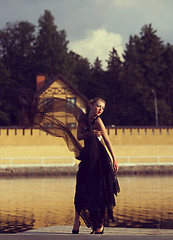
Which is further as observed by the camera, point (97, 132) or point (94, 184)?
point (97, 132)

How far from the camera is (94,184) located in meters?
6.93

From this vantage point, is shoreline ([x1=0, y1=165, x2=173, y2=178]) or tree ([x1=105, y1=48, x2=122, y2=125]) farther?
tree ([x1=105, y1=48, x2=122, y2=125])

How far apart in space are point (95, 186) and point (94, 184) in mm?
27

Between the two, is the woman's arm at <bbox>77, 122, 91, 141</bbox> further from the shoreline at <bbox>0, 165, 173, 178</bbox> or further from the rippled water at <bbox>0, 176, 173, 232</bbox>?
the shoreline at <bbox>0, 165, 173, 178</bbox>

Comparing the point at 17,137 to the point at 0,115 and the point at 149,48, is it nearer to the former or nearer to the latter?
the point at 0,115

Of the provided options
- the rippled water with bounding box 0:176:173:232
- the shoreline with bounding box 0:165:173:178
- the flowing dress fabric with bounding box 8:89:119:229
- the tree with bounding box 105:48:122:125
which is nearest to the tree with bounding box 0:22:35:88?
the tree with bounding box 105:48:122:125

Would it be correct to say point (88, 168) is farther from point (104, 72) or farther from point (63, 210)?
point (104, 72)

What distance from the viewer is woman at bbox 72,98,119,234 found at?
6914 millimetres

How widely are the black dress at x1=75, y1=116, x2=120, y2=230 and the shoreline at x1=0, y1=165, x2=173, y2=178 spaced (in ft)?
86.5

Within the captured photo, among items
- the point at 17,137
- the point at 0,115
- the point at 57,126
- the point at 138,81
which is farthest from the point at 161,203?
the point at 138,81

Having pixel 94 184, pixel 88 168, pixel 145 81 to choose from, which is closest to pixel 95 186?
pixel 94 184

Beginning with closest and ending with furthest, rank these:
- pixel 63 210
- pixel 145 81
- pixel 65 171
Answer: pixel 63 210 → pixel 65 171 → pixel 145 81

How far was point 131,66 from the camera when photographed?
6444cm

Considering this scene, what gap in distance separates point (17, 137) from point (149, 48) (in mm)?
28451
